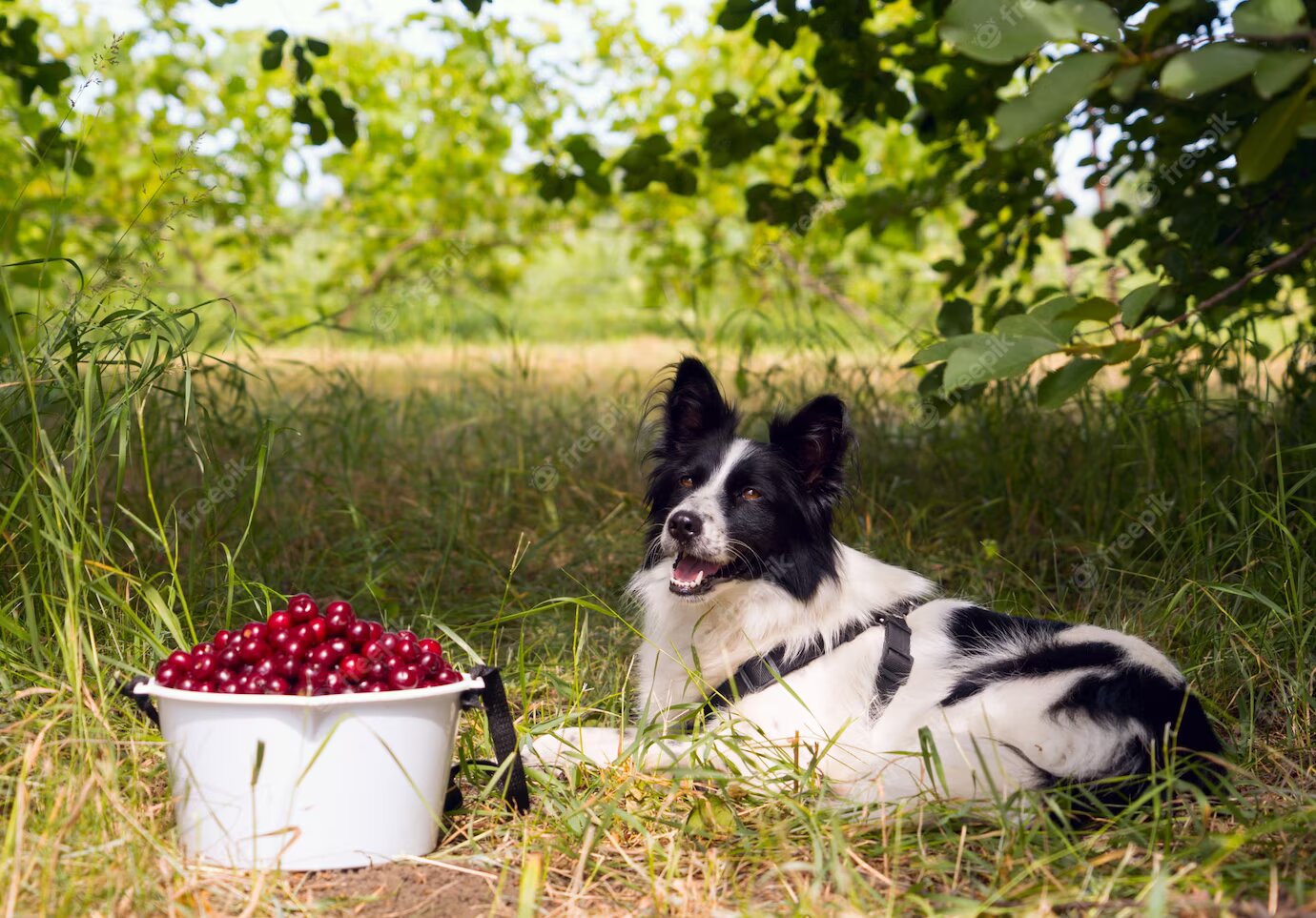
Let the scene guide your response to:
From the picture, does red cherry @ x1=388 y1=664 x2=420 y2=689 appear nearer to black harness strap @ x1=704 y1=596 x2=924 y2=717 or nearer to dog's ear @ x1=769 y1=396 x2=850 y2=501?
black harness strap @ x1=704 y1=596 x2=924 y2=717

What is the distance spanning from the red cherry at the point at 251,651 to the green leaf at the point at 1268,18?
6.46 ft

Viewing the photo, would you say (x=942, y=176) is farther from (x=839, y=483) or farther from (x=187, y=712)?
(x=187, y=712)

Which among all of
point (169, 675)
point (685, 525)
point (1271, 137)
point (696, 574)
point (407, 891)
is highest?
point (1271, 137)

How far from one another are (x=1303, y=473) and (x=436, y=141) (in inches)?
383

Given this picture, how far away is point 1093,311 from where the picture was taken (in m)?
1.86

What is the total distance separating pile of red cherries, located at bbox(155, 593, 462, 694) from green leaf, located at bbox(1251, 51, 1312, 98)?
1742mm

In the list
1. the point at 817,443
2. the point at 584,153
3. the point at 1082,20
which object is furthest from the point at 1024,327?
the point at 584,153

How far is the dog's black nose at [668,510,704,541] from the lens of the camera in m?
2.82

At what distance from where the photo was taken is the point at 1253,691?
2.81 metres

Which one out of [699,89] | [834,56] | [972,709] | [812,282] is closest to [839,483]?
[972,709]

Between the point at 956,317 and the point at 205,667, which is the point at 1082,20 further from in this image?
the point at 956,317

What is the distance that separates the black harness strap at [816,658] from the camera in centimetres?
284

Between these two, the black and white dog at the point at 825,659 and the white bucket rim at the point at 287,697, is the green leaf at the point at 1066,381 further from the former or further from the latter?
the white bucket rim at the point at 287,697

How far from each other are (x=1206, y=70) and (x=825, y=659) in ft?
5.76
